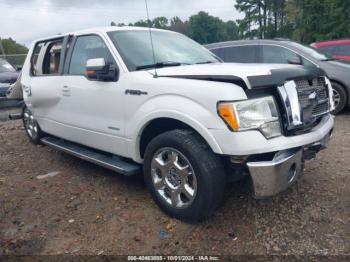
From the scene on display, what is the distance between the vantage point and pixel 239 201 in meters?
3.50

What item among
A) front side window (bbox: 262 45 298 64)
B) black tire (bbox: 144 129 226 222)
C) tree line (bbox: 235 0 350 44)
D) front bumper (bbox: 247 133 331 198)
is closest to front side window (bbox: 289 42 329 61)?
front side window (bbox: 262 45 298 64)

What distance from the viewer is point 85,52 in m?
4.21

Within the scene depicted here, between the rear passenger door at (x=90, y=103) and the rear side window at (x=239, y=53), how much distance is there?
427 cm

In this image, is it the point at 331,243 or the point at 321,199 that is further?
the point at 321,199

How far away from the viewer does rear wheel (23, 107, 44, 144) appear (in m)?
5.80

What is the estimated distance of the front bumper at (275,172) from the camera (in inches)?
104

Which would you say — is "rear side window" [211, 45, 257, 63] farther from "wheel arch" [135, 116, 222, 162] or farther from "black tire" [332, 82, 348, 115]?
"wheel arch" [135, 116, 222, 162]

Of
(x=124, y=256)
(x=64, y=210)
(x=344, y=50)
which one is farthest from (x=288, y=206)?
(x=344, y=50)

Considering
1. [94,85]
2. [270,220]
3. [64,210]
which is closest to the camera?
[270,220]

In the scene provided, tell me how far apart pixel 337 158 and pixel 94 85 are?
10.9ft

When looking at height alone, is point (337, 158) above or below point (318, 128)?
below

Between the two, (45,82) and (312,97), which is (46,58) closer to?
(45,82)

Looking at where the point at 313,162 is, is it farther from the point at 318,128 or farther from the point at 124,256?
the point at 124,256

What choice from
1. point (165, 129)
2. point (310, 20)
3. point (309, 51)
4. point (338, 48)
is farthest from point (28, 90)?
point (310, 20)
